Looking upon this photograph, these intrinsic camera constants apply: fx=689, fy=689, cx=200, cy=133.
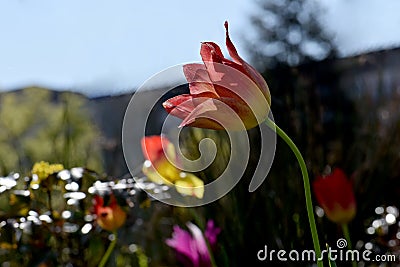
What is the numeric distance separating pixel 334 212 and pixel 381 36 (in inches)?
103

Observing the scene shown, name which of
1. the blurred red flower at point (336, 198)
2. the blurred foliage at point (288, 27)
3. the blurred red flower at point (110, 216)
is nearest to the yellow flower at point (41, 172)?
the blurred red flower at point (110, 216)

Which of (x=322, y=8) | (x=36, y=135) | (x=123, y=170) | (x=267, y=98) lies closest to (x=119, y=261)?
(x=267, y=98)

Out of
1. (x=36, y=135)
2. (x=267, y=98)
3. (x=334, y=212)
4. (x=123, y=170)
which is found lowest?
(x=36, y=135)

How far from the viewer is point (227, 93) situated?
0.45m

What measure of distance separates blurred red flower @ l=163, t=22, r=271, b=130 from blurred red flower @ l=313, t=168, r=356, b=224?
0.44 m

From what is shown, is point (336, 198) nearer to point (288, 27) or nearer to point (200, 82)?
point (200, 82)

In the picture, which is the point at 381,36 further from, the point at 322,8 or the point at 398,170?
the point at 398,170

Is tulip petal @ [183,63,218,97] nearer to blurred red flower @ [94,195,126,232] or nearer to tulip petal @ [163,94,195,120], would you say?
tulip petal @ [163,94,195,120]

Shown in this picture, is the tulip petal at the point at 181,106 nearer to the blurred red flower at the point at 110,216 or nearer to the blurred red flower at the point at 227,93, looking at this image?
the blurred red flower at the point at 227,93

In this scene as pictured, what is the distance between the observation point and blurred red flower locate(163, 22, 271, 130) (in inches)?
17.3

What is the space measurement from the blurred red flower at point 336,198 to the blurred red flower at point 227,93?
0.44m

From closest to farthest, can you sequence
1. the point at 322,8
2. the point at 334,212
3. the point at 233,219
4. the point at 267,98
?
1. the point at 267,98
2. the point at 334,212
3. the point at 233,219
4. the point at 322,8

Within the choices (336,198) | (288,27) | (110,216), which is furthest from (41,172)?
(288,27)

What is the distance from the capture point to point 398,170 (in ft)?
4.97
